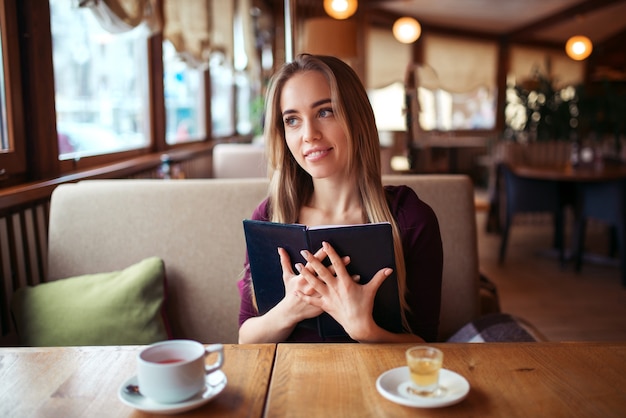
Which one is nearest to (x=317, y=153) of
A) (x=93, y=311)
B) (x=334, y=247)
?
(x=334, y=247)

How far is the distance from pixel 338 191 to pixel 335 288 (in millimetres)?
348

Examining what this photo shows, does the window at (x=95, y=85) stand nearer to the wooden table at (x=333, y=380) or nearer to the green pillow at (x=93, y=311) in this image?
the green pillow at (x=93, y=311)

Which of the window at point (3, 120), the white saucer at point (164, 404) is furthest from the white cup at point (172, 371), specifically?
the window at point (3, 120)

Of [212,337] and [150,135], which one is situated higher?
[150,135]

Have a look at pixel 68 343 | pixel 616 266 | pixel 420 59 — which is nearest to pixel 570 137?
pixel 616 266

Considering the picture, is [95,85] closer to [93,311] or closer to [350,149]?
[93,311]

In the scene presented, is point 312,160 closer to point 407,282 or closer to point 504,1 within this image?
point 407,282

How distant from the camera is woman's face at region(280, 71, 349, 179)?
55.1 inches

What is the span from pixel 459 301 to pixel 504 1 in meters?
7.68

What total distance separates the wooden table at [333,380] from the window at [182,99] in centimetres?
367

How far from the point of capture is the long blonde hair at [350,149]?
141 centimetres

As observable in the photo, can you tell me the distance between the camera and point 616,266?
4.85m

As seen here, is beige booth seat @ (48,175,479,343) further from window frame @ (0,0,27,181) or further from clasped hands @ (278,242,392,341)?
clasped hands @ (278,242,392,341)

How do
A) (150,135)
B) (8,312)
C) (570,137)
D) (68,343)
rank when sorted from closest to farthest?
(68,343) < (8,312) < (150,135) < (570,137)
